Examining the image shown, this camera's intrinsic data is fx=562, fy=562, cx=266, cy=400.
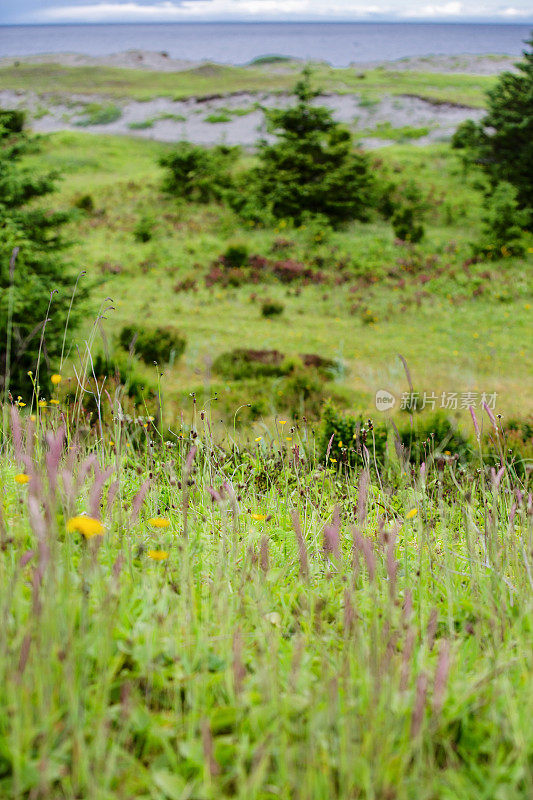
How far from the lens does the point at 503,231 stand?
18.3 metres

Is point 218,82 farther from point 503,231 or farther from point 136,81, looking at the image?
point 503,231

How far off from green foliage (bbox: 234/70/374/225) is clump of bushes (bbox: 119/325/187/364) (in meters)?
10.5

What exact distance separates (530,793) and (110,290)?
54.7ft

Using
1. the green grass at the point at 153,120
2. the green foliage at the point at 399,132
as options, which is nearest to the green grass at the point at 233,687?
the green foliage at the point at 399,132

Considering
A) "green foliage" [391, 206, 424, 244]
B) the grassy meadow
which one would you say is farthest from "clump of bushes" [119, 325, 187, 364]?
"green foliage" [391, 206, 424, 244]

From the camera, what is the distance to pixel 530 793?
1.13m

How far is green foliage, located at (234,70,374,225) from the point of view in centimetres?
2055

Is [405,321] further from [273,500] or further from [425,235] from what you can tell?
[273,500]

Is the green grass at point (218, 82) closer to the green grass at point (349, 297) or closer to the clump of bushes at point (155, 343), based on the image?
the green grass at point (349, 297)

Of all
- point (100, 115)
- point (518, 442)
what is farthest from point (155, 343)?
point (100, 115)

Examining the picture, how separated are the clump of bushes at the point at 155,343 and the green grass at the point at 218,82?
3825 centimetres

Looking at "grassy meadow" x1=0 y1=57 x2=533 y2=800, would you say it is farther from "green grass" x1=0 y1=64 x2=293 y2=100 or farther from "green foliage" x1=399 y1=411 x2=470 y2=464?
"green grass" x1=0 y1=64 x2=293 y2=100

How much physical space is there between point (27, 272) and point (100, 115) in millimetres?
43532

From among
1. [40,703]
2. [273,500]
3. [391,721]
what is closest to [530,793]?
[391,721]
